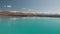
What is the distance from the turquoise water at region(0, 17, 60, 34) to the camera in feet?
6.47

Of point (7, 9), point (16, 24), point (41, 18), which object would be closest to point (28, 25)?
point (16, 24)

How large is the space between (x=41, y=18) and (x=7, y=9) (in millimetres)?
741

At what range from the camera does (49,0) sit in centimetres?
221

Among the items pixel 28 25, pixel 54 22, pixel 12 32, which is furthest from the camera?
pixel 54 22

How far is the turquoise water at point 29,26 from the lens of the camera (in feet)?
6.47

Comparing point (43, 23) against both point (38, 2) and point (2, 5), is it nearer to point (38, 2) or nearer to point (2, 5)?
point (38, 2)

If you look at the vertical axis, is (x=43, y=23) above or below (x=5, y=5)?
below

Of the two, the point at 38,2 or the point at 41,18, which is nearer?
the point at 38,2

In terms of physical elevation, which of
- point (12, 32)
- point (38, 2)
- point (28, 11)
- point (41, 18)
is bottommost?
point (12, 32)

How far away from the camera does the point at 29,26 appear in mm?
2062

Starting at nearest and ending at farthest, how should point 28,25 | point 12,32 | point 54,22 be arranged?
point 12,32
point 28,25
point 54,22

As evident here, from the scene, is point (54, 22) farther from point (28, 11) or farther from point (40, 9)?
point (28, 11)

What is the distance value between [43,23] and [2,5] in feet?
2.96

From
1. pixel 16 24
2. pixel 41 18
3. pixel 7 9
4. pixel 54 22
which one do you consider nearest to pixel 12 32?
pixel 16 24
